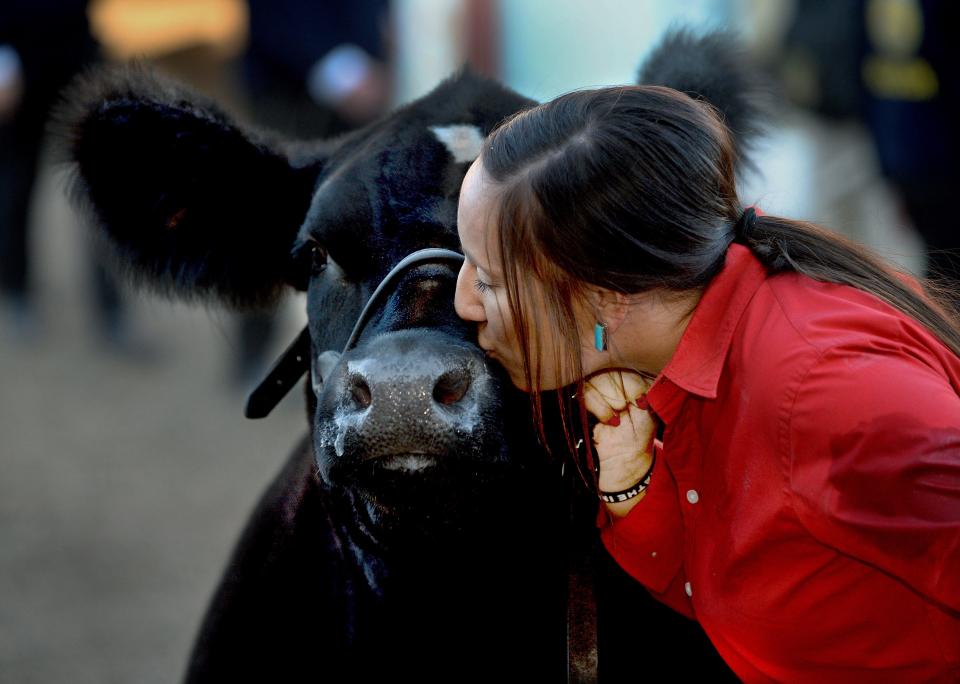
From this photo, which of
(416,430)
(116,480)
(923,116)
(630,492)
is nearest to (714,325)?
(630,492)

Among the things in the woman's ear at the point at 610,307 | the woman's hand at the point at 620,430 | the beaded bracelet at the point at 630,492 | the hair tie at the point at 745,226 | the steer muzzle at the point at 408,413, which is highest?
the hair tie at the point at 745,226

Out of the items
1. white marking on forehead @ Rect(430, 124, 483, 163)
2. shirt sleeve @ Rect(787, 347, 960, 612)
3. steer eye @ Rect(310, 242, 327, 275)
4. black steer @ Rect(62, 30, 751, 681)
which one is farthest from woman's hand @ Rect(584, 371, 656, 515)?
steer eye @ Rect(310, 242, 327, 275)

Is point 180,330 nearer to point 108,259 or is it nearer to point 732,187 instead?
point 108,259

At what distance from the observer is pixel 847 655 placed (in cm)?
159

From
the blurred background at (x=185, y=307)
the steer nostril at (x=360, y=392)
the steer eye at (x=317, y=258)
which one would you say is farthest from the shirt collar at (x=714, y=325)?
the blurred background at (x=185, y=307)

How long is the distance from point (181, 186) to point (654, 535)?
1357 mm

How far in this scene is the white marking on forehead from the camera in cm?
221

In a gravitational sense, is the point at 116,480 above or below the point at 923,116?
below

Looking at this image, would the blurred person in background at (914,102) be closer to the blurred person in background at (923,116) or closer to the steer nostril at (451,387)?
the blurred person in background at (923,116)

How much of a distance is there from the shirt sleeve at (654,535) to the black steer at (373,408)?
18 centimetres

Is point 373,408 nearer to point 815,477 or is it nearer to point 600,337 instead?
point 600,337

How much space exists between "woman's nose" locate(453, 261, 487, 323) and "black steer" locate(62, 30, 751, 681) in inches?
2.0

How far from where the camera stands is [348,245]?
2.20m

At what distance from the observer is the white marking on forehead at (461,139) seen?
2211 millimetres
